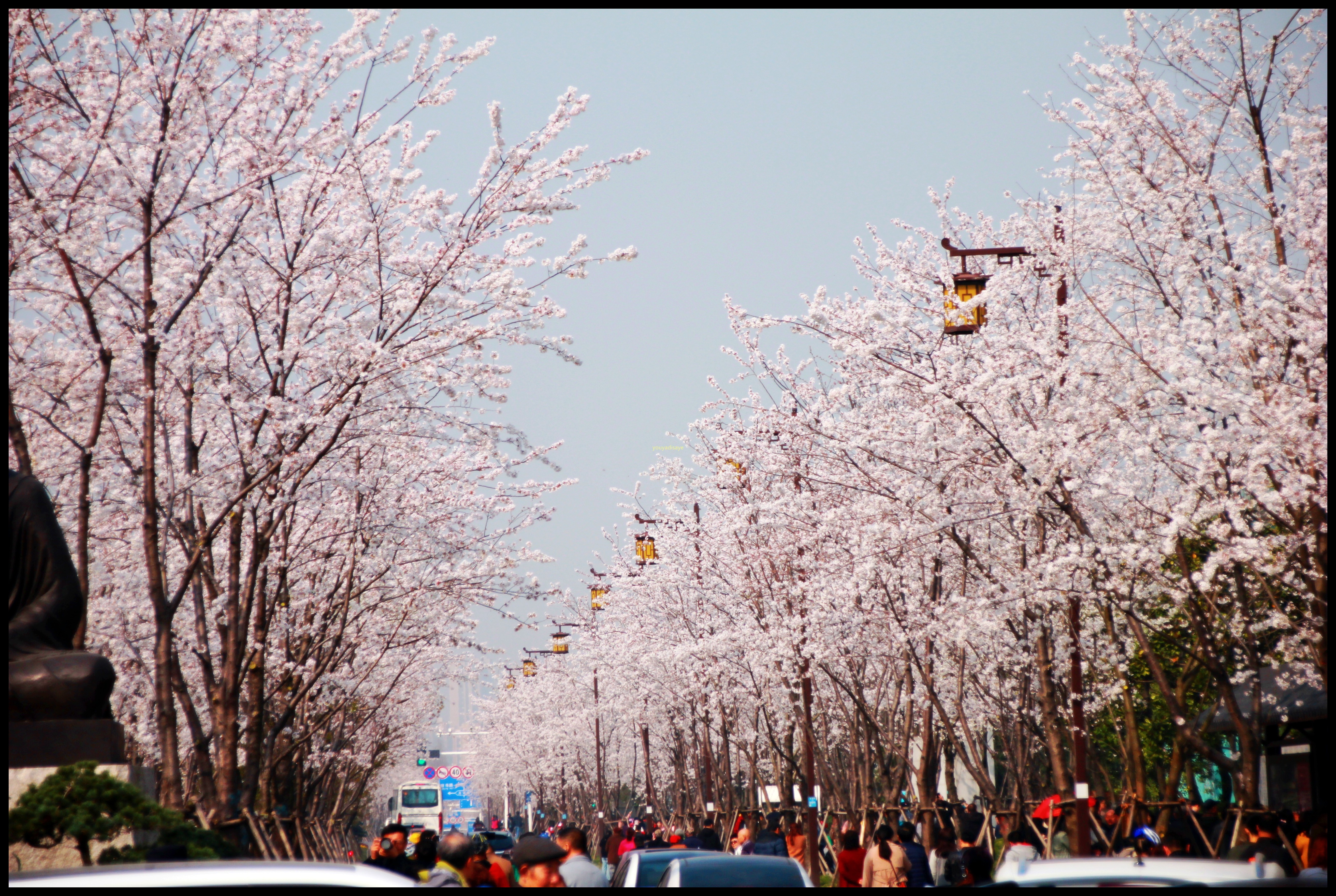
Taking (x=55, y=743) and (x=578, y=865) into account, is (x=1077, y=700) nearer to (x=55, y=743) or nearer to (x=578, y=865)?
(x=578, y=865)

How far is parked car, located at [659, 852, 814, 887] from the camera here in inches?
354

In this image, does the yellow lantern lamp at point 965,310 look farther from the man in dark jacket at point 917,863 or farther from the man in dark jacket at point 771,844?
the man in dark jacket at point 771,844

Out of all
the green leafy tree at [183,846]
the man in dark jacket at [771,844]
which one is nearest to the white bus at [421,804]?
the man in dark jacket at [771,844]

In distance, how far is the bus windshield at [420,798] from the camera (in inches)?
2020

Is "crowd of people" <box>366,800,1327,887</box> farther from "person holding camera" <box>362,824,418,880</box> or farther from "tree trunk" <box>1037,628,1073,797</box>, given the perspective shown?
"tree trunk" <box>1037,628,1073,797</box>

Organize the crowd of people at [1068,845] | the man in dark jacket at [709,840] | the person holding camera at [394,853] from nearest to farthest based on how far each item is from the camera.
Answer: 1. the crowd of people at [1068,845]
2. the person holding camera at [394,853]
3. the man in dark jacket at [709,840]

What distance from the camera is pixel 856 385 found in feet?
58.2

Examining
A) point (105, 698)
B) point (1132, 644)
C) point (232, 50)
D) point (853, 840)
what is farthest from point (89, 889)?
point (1132, 644)

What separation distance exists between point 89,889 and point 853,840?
11.1 metres

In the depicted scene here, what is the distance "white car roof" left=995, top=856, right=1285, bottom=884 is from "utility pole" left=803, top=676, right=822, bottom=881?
14296 mm

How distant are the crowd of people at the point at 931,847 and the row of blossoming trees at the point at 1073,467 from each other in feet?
2.87

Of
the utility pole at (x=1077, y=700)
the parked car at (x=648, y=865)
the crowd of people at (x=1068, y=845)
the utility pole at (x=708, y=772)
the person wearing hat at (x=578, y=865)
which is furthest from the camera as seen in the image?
the utility pole at (x=708, y=772)

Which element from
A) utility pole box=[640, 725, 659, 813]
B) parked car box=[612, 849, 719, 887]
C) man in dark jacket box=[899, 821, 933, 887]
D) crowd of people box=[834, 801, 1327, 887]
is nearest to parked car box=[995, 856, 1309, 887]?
crowd of people box=[834, 801, 1327, 887]

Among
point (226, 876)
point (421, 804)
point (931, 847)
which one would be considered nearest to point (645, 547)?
point (931, 847)
